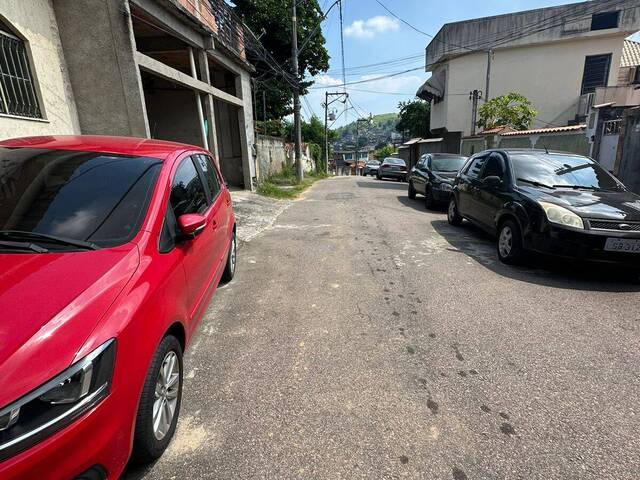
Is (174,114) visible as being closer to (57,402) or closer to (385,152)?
(57,402)

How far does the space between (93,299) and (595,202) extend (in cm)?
549

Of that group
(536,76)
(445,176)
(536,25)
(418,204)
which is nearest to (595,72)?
(536,76)

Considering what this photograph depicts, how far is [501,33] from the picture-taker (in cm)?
2409

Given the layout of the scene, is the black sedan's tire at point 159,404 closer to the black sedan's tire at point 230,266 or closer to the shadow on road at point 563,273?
the black sedan's tire at point 230,266

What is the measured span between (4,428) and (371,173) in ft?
124

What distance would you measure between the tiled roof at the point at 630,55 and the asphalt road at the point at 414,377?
91.6ft

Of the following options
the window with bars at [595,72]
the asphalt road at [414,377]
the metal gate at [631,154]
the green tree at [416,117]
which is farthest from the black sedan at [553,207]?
the green tree at [416,117]

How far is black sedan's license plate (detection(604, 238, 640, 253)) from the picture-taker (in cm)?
416

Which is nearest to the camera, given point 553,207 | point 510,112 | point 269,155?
point 553,207

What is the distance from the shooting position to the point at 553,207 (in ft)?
15.1

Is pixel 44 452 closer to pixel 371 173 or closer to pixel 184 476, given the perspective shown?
pixel 184 476

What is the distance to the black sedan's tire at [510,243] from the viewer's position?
16.5 ft

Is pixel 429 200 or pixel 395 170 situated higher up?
pixel 429 200

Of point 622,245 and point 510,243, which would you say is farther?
point 510,243
